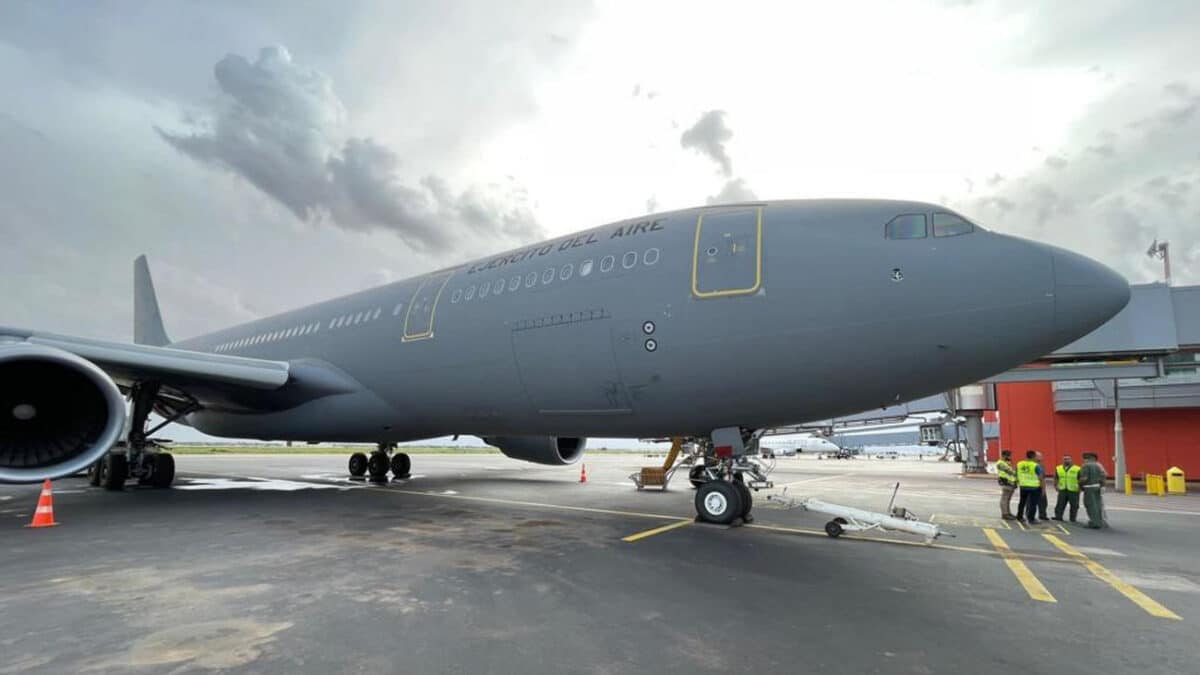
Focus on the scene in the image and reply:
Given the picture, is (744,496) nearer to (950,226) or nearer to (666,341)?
(666,341)

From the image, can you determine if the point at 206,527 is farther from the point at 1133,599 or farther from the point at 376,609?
the point at 1133,599

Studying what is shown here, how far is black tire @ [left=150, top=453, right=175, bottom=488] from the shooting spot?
43.4 ft

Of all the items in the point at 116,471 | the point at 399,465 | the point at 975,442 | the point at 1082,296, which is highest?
the point at 1082,296

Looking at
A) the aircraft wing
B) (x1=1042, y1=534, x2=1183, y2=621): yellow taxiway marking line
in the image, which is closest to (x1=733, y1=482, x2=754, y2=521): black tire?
(x1=1042, y1=534, x2=1183, y2=621): yellow taxiway marking line

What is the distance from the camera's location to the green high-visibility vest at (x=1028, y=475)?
1003 cm

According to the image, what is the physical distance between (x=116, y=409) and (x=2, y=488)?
9407 mm

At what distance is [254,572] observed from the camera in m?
5.45

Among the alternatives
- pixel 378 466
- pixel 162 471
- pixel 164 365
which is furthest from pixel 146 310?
pixel 164 365

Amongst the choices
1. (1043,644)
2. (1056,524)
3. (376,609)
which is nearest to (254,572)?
(376,609)

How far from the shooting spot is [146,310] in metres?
20.4

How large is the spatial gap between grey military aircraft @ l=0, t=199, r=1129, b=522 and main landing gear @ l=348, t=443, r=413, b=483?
14.0 ft

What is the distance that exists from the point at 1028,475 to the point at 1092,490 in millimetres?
826

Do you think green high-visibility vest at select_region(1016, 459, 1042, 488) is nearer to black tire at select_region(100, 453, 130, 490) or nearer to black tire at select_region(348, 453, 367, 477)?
black tire at select_region(348, 453, 367, 477)

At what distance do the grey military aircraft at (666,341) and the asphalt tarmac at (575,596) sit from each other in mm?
1438
